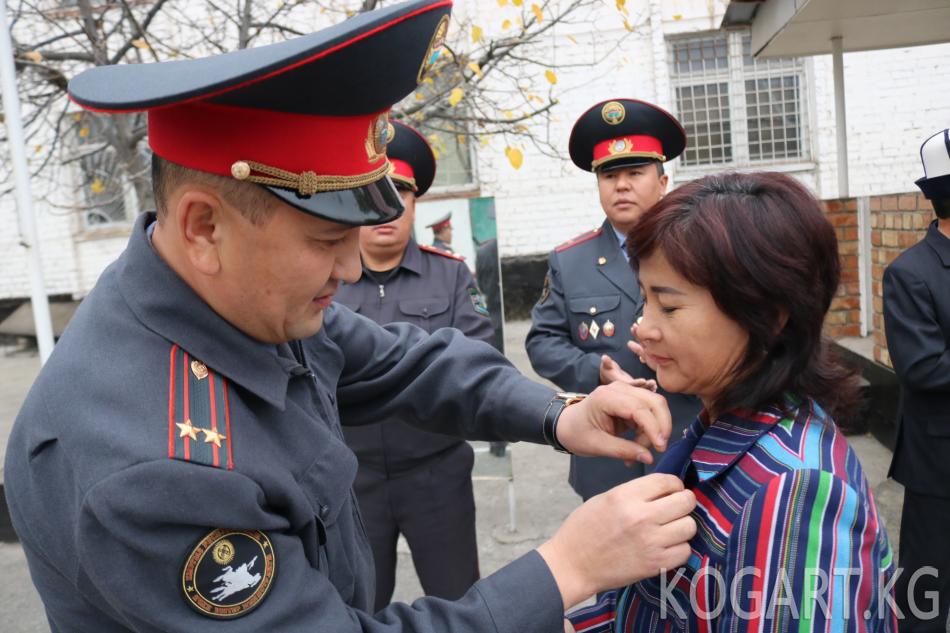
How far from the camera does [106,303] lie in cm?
129

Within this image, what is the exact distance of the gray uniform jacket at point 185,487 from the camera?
3.45 feet

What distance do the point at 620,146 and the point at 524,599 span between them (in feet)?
8.17

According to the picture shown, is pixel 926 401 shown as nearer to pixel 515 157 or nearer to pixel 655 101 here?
pixel 515 157

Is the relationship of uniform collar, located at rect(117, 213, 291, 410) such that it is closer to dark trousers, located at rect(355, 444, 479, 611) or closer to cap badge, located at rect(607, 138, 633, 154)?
dark trousers, located at rect(355, 444, 479, 611)

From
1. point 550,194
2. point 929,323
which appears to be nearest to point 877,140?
point 550,194

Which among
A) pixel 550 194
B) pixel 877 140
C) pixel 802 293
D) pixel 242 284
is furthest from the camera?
pixel 550 194

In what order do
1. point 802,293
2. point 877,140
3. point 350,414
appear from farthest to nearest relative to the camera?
point 877,140 < point 350,414 < point 802,293

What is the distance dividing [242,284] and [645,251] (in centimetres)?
76

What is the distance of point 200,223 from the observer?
3.91ft

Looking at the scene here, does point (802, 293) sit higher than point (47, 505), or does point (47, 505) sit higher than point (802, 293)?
point (802, 293)

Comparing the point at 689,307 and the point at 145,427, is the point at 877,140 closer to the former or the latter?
the point at 689,307

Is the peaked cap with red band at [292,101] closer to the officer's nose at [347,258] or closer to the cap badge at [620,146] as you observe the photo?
the officer's nose at [347,258]

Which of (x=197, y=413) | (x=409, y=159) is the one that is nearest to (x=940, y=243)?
(x=409, y=159)

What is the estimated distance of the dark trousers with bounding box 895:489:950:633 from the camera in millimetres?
2842
